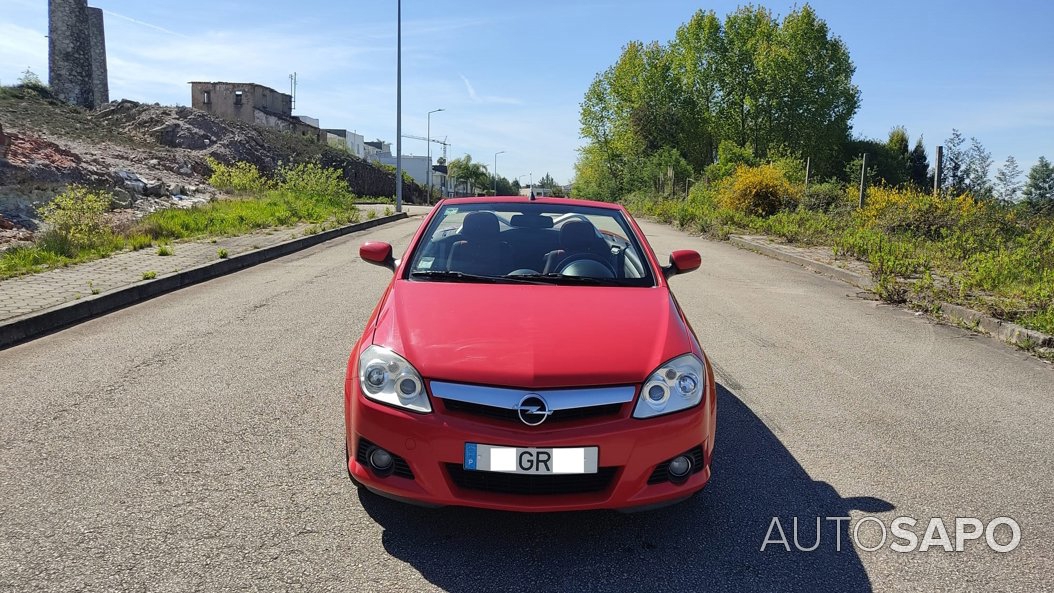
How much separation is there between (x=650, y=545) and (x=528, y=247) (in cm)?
194

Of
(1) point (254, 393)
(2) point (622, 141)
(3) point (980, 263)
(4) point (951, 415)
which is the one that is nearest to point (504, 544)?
(1) point (254, 393)

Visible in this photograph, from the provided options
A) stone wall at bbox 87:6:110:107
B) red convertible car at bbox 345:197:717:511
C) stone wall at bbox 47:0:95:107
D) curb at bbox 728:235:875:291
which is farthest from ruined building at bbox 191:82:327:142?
red convertible car at bbox 345:197:717:511

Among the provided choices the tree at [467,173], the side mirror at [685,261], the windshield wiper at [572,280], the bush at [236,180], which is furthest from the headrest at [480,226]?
the tree at [467,173]

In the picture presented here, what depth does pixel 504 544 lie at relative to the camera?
2.87 meters

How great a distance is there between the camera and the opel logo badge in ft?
8.69

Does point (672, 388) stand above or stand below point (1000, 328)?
above

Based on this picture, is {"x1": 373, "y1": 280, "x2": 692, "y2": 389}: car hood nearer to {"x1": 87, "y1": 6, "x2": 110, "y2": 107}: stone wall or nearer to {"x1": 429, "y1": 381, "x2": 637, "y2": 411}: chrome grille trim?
{"x1": 429, "y1": 381, "x2": 637, "y2": 411}: chrome grille trim

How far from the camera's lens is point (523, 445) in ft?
8.56

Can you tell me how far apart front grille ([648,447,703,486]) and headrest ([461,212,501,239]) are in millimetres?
1944

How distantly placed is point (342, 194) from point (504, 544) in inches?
999

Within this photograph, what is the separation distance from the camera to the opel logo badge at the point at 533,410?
8.69ft

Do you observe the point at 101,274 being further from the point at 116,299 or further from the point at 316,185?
the point at 316,185

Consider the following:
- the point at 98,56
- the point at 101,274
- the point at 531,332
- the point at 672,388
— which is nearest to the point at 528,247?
the point at 531,332

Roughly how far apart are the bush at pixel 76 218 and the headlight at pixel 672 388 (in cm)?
1152
